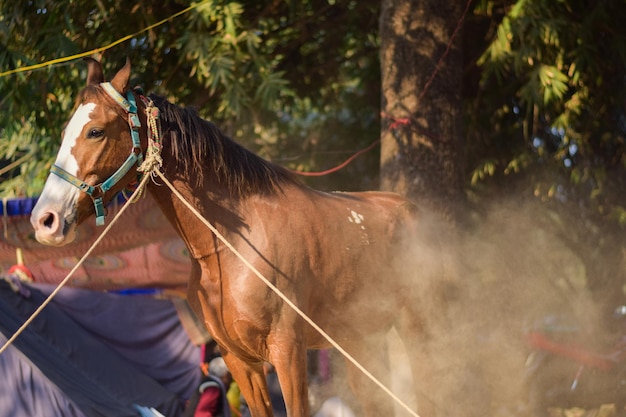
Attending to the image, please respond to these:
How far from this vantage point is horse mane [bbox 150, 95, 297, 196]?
3.90 metres

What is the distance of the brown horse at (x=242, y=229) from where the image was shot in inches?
143

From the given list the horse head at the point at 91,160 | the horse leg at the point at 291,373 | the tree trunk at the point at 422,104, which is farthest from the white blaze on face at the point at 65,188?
the tree trunk at the point at 422,104

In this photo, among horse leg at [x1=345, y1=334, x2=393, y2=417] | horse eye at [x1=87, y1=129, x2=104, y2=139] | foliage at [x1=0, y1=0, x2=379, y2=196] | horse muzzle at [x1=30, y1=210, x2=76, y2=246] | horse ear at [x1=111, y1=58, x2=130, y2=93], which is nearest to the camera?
horse muzzle at [x1=30, y1=210, x2=76, y2=246]

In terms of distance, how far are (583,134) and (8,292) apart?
5723mm

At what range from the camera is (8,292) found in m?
6.34

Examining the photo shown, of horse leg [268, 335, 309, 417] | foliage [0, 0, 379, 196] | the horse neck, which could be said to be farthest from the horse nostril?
foliage [0, 0, 379, 196]

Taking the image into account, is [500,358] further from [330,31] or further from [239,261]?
[330,31]

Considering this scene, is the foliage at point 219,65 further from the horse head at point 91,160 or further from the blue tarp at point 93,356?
the horse head at point 91,160

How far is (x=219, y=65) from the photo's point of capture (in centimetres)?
638

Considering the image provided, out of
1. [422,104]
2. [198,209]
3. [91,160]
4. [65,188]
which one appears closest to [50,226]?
[65,188]

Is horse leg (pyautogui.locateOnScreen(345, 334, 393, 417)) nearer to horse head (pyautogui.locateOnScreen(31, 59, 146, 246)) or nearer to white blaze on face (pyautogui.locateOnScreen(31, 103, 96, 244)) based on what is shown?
horse head (pyautogui.locateOnScreen(31, 59, 146, 246))

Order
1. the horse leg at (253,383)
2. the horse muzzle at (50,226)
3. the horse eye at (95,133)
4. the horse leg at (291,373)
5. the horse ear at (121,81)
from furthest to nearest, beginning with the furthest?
the horse leg at (253,383) < the horse leg at (291,373) < the horse ear at (121,81) < the horse eye at (95,133) < the horse muzzle at (50,226)

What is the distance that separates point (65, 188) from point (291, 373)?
54.4 inches

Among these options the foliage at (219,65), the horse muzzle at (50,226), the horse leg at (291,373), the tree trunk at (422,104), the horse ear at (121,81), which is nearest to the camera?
the horse muzzle at (50,226)
